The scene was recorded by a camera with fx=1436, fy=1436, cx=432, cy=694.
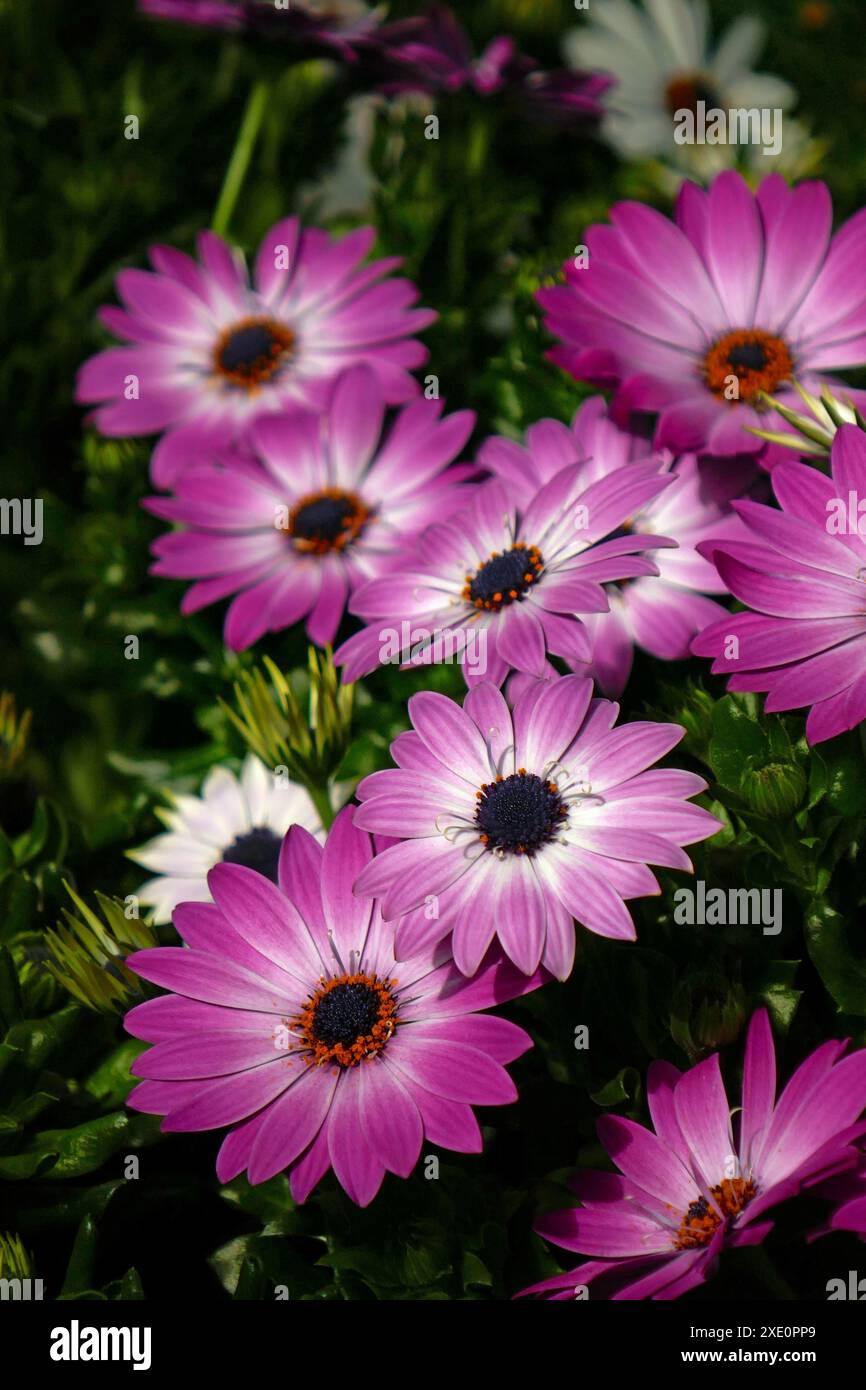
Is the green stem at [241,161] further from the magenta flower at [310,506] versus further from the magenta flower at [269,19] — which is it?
the magenta flower at [310,506]

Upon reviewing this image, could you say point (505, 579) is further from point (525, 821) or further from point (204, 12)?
point (204, 12)

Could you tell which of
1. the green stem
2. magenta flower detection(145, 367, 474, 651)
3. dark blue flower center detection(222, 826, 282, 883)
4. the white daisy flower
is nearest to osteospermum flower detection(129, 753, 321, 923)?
dark blue flower center detection(222, 826, 282, 883)

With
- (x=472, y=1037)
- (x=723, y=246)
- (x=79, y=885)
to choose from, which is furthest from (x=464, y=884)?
(x=723, y=246)

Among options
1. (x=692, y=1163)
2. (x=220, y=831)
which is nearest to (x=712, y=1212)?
(x=692, y=1163)

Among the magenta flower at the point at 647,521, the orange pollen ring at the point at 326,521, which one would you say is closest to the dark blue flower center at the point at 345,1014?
the magenta flower at the point at 647,521
